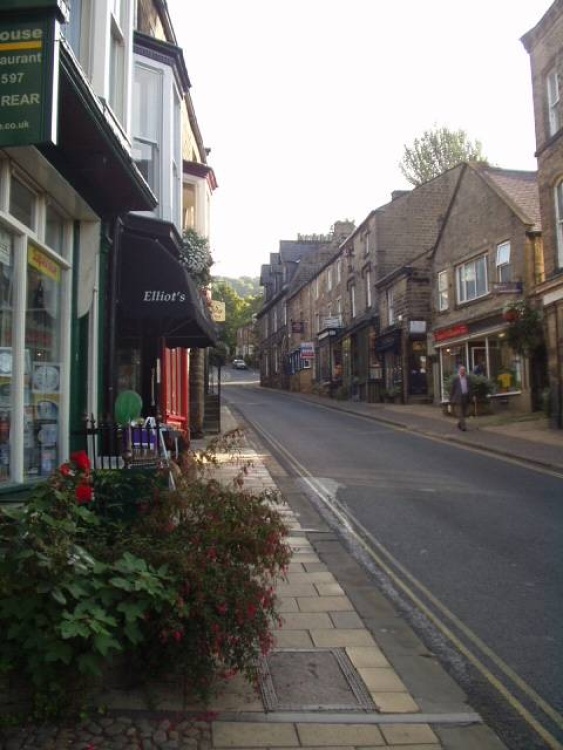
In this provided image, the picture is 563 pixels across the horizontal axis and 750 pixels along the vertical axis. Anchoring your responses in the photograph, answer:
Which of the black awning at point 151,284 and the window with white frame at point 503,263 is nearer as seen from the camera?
the black awning at point 151,284

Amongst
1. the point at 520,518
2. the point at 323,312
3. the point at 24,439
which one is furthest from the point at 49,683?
the point at 323,312

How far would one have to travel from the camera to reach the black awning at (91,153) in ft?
15.5

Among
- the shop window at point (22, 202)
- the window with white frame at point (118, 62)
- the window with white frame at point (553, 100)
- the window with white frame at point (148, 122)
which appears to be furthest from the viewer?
the window with white frame at point (553, 100)

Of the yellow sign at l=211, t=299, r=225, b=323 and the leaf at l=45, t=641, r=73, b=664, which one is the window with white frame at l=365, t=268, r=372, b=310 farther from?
the leaf at l=45, t=641, r=73, b=664

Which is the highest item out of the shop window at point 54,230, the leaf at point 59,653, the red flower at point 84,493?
the shop window at point 54,230

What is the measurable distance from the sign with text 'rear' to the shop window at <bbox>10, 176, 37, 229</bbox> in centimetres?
138

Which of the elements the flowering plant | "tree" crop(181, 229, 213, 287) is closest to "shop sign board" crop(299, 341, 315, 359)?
"tree" crop(181, 229, 213, 287)

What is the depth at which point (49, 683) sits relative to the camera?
10.2 ft

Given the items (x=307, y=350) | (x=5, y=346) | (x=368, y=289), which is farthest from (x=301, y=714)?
(x=307, y=350)

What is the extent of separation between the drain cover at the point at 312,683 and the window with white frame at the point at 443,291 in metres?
25.6

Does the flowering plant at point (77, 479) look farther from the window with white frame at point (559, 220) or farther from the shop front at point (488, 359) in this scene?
the shop front at point (488, 359)

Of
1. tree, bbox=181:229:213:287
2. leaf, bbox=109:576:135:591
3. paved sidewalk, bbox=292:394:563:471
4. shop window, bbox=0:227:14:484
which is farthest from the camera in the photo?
paved sidewalk, bbox=292:394:563:471

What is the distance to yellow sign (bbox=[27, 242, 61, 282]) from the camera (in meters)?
5.44

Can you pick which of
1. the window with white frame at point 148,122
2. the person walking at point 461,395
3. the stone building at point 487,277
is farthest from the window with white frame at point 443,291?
the window with white frame at point 148,122
